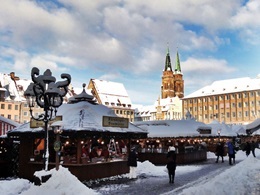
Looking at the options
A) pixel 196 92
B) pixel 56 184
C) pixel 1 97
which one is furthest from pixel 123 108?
pixel 56 184

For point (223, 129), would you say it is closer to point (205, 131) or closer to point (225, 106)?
point (205, 131)

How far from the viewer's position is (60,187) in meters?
13.6

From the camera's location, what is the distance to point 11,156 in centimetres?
2359

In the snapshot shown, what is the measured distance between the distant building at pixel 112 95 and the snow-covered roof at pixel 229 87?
22.4m

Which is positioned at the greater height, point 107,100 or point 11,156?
point 107,100

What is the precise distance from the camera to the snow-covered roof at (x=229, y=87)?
A: 96.6m

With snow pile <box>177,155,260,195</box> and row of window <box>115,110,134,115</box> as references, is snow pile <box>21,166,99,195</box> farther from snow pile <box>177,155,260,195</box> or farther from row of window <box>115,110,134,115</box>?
row of window <box>115,110,134,115</box>

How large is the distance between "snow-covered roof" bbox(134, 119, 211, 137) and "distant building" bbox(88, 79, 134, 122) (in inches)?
2159

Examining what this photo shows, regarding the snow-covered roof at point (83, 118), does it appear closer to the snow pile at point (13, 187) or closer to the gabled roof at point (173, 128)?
the snow pile at point (13, 187)

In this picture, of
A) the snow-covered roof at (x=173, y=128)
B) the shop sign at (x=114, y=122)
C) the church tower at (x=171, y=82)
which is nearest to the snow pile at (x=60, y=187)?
the shop sign at (x=114, y=122)

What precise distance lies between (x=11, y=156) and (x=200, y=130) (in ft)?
61.6

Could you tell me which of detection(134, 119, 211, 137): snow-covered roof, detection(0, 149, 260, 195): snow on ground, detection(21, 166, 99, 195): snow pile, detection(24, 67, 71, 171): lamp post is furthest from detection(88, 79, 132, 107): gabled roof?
detection(21, 166, 99, 195): snow pile

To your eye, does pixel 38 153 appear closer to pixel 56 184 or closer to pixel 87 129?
pixel 87 129

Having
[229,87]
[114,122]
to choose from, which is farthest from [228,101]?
[114,122]
